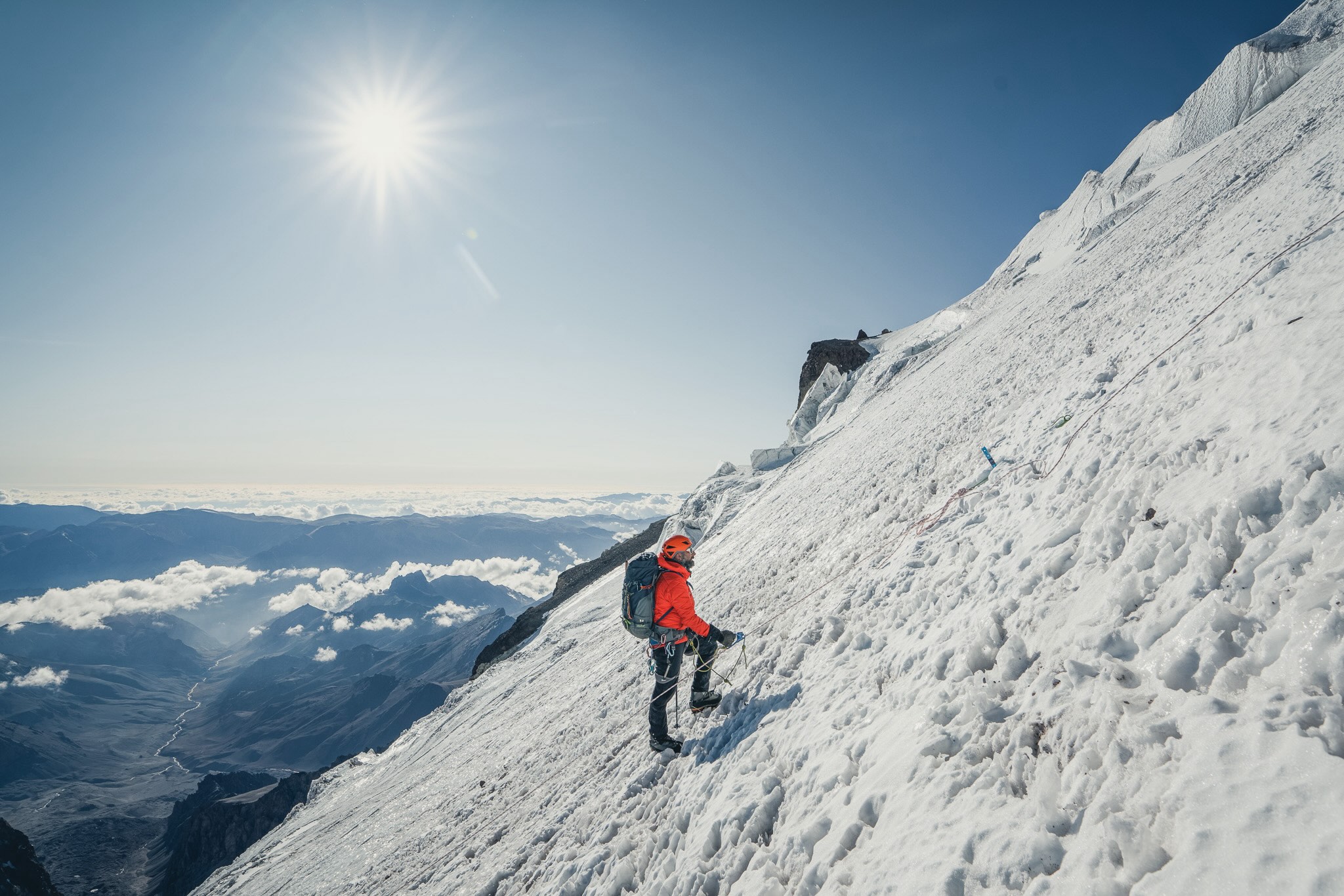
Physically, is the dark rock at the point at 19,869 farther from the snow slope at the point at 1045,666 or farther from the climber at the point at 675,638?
the climber at the point at 675,638

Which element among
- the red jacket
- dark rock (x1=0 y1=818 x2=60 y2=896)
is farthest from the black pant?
dark rock (x1=0 y1=818 x2=60 y2=896)

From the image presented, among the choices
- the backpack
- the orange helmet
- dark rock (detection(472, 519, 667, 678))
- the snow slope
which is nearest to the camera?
the snow slope

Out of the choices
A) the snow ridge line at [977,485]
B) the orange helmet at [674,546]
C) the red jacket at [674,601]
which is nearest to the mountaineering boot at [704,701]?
the red jacket at [674,601]

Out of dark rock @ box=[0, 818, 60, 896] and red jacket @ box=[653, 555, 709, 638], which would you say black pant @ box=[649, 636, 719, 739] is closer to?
red jacket @ box=[653, 555, 709, 638]

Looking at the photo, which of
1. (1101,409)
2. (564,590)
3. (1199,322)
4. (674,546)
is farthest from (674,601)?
(564,590)

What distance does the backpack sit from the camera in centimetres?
782

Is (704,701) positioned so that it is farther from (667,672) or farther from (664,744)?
(664,744)

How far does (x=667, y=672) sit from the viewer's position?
316 inches

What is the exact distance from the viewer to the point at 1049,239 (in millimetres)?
37656

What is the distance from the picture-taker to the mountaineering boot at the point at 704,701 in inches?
316

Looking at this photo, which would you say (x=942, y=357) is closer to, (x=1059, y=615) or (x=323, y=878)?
(x=1059, y=615)

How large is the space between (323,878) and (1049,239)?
49.0 m

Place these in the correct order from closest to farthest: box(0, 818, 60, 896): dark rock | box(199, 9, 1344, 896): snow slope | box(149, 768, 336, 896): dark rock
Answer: box(199, 9, 1344, 896): snow slope → box(0, 818, 60, 896): dark rock → box(149, 768, 336, 896): dark rock

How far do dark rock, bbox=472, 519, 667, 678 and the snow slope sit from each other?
23212mm
